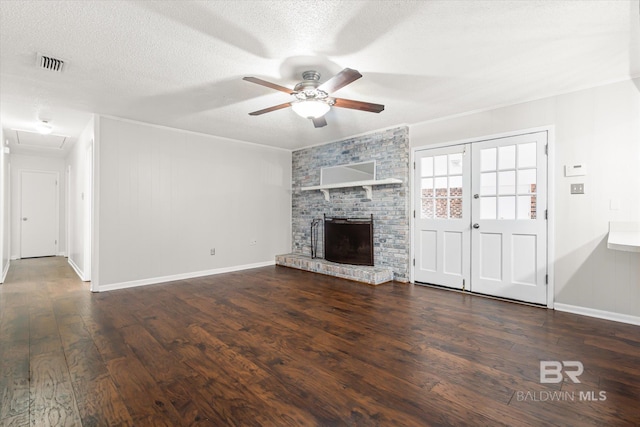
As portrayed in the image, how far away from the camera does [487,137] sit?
161 inches

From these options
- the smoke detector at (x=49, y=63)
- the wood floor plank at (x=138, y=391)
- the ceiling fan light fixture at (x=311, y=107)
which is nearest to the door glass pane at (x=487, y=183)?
the ceiling fan light fixture at (x=311, y=107)

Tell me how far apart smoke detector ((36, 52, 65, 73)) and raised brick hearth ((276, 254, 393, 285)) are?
14.3 feet

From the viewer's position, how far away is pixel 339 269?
17.5ft

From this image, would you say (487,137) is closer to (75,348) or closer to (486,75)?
(486,75)

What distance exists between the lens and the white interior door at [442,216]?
171 inches

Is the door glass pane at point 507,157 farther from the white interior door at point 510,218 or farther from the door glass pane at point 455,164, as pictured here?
the door glass pane at point 455,164

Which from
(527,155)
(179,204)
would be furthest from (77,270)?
(527,155)

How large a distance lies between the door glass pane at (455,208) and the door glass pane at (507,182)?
54 cm

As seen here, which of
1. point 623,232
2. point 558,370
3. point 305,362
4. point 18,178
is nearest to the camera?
point 558,370

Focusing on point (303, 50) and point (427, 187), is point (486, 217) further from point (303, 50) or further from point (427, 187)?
point (303, 50)

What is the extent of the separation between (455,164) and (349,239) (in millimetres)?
2216

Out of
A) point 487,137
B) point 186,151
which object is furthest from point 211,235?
point 487,137

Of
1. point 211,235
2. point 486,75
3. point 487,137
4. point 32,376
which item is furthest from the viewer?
point 211,235

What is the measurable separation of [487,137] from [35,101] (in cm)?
573
